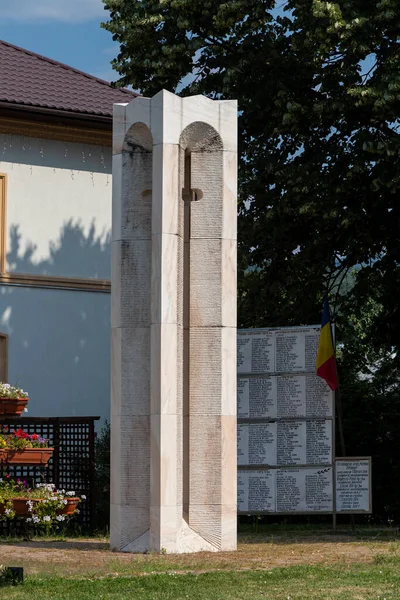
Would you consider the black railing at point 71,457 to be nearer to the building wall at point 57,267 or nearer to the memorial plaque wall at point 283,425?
the memorial plaque wall at point 283,425

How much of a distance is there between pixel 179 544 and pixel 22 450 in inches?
175

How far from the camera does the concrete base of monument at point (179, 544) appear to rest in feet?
48.1

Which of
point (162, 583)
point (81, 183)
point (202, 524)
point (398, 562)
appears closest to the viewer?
point (162, 583)

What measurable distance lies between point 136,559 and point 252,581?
2.51 m

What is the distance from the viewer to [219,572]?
41.0 feet

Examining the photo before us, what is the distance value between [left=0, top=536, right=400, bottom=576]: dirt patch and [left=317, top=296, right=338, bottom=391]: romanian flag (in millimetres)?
2727

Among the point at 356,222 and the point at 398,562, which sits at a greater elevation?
the point at 356,222

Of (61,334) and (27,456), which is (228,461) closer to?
(27,456)

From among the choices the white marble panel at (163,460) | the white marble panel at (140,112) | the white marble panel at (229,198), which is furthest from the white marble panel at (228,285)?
the white marble panel at (140,112)

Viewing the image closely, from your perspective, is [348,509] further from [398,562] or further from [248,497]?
[398,562]

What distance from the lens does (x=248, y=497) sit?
62.0 ft

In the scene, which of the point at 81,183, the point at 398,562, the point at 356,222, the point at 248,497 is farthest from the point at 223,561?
the point at 81,183

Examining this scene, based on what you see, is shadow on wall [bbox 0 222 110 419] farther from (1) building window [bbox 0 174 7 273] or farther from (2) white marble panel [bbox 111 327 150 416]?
(2) white marble panel [bbox 111 327 150 416]

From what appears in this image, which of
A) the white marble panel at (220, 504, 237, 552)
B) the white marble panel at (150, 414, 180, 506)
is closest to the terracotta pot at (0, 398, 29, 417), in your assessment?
the white marble panel at (150, 414, 180, 506)
